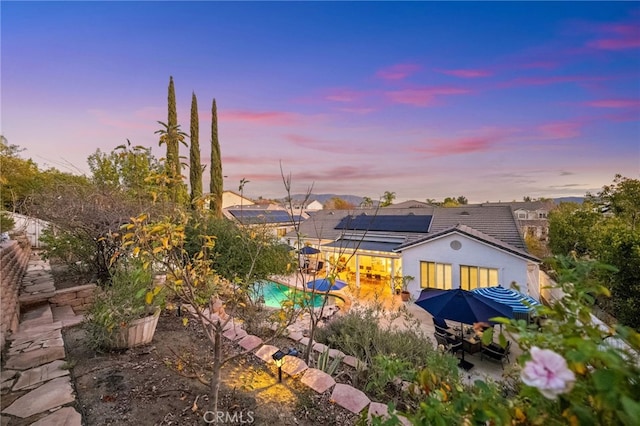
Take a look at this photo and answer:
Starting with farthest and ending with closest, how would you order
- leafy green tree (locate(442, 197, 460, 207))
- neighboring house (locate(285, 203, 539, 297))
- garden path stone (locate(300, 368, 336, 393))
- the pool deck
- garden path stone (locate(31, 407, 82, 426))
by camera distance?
1. leafy green tree (locate(442, 197, 460, 207))
2. neighboring house (locate(285, 203, 539, 297))
3. the pool deck
4. garden path stone (locate(300, 368, 336, 393))
5. garden path stone (locate(31, 407, 82, 426))

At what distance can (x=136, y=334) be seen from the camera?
498 cm

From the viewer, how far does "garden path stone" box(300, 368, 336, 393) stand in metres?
4.08

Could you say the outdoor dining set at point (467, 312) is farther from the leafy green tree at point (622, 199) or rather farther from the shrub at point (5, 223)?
the shrub at point (5, 223)

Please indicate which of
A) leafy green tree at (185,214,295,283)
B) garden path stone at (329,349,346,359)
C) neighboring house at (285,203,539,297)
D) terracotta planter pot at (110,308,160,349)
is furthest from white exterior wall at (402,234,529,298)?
terracotta planter pot at (110,308,160,349)

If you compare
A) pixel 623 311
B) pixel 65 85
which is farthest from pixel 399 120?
pixel 65 85

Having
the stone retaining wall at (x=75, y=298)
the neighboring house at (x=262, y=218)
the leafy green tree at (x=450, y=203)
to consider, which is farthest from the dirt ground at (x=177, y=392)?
the leafy green tree at (x=450, y=203)

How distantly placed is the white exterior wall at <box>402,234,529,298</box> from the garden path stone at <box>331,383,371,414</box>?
11.0 meters

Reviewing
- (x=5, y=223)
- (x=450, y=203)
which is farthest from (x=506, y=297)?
(x=450, y=203)

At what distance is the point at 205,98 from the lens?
2662 centimetres

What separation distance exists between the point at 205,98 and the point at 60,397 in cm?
2770

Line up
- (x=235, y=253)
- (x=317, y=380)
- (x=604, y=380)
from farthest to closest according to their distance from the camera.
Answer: (x=235, y=253)
(x=317, y=380)
(x=604, y=380)

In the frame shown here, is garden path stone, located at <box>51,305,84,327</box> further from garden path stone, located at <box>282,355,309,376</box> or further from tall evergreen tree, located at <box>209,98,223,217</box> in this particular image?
tall evergreen tree, located at <box>209,98,223,217</box>

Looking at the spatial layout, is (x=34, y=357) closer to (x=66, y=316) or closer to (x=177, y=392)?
(x=66, y=316)

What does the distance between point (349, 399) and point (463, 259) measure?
39.6ft
